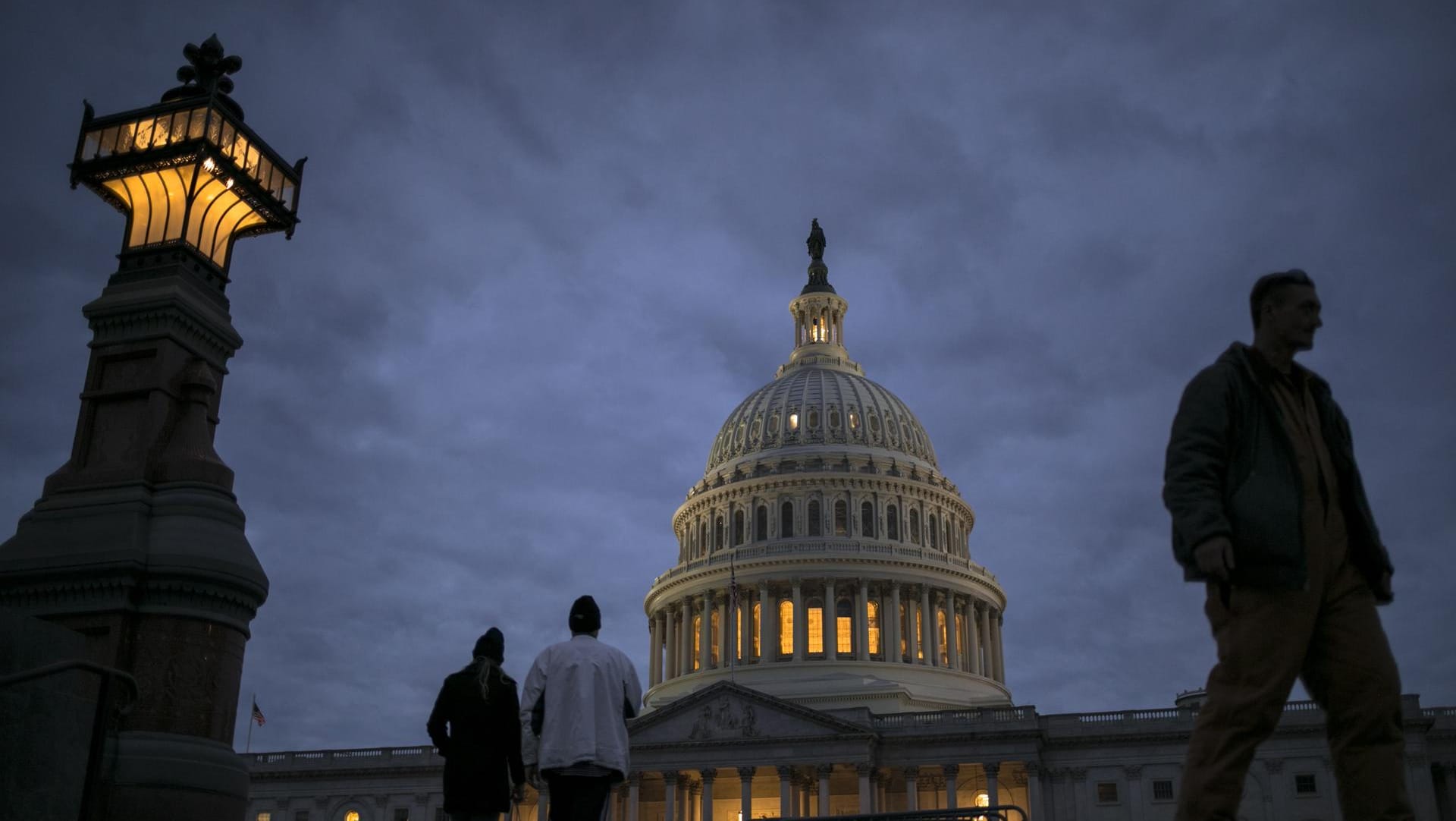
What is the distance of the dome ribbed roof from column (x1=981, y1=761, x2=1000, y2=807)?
34518 millimetres

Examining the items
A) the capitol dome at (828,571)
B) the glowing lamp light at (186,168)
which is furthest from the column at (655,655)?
the glowing lamp light at (186,168)

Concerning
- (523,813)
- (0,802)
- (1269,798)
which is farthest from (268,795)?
(0,802)

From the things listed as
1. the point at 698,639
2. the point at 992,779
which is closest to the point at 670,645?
the point at 698,639

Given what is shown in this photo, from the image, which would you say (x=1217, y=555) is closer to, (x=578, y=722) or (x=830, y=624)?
(x=578, y=722)

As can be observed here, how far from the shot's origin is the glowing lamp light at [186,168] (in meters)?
22.2

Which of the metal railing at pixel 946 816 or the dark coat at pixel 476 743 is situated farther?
the metal railing at pixel 946 816

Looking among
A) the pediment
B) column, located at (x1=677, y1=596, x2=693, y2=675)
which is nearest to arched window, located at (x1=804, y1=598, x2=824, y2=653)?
column, located at (x1=677, y1=596, x2=693, y2=675)

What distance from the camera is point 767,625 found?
97125mm

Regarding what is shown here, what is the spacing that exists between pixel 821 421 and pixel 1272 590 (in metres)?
101

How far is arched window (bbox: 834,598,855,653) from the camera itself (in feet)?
314

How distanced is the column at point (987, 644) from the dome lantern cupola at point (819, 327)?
26.4 meters

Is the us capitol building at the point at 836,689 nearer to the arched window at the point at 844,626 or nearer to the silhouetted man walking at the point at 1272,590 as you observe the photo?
the arched window at the point at 844,626

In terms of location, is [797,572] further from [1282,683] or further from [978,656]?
[1282,683]

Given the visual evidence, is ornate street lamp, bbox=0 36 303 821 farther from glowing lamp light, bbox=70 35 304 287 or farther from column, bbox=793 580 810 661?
column, bbox=793 580 810 661
